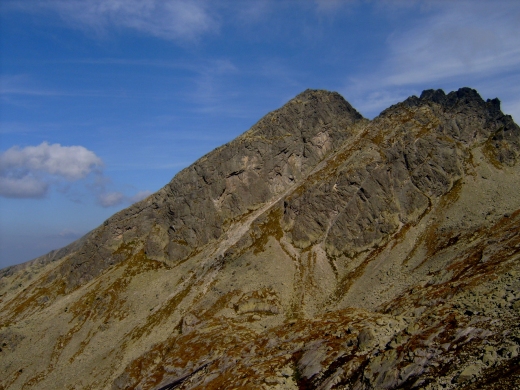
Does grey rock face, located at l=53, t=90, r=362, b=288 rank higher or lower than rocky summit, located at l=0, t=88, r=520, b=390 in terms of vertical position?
higher

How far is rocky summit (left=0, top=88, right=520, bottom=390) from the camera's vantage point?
3653 cm

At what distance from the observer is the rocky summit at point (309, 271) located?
36531mm

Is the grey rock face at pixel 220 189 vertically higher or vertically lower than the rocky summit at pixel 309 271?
higher

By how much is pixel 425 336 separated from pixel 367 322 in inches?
494

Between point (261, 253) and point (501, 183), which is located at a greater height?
point (261, 253)

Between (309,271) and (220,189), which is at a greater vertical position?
(220,189)

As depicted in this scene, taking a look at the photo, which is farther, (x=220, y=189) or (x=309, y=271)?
(x=220, y=189)

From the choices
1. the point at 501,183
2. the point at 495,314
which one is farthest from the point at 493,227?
the point at 495,314

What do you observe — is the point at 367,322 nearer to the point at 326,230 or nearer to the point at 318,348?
the point at 318,348

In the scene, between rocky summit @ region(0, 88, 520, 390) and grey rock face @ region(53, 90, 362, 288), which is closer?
rocky summit @ region(0, 88, 520, 390)

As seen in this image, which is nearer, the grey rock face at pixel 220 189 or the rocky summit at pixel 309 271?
the rocky summit at pixel 309 271

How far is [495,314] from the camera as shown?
3228 cm

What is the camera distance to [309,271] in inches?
3487

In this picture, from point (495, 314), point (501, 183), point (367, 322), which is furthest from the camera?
point (501, 183)
